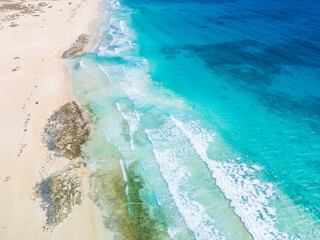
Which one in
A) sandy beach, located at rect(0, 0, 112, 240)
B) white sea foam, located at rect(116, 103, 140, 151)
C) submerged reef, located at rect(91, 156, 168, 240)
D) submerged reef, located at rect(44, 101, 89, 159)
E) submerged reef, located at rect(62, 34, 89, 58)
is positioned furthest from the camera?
submerged reef, located at rect(62, 34, 89, 58)

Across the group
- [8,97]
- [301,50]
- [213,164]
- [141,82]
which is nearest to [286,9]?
[301,50]

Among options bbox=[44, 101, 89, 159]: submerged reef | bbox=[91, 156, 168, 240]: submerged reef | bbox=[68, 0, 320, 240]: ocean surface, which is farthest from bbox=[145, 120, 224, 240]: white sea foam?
bbox=[44, 101, 89, 159]: submerged reef

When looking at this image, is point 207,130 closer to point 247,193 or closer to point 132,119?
point 247,193

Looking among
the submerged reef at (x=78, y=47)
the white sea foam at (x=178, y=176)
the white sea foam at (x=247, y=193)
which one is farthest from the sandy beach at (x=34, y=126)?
the white sea foam at (x=247, y=193)

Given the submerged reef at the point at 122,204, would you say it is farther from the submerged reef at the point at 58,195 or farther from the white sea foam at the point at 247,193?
the white sea foam at the point at 247,193

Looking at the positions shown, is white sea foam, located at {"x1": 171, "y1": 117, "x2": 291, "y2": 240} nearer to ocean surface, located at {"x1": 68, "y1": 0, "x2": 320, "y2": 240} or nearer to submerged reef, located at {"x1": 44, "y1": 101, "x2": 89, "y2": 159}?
ocean surface, located at {"x1": 68, "y1": 0, "x2": 320, "y2": 240}

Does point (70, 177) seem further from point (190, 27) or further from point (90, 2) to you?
point (90, 2)

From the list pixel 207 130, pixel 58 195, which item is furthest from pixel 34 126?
pixel 207 130
